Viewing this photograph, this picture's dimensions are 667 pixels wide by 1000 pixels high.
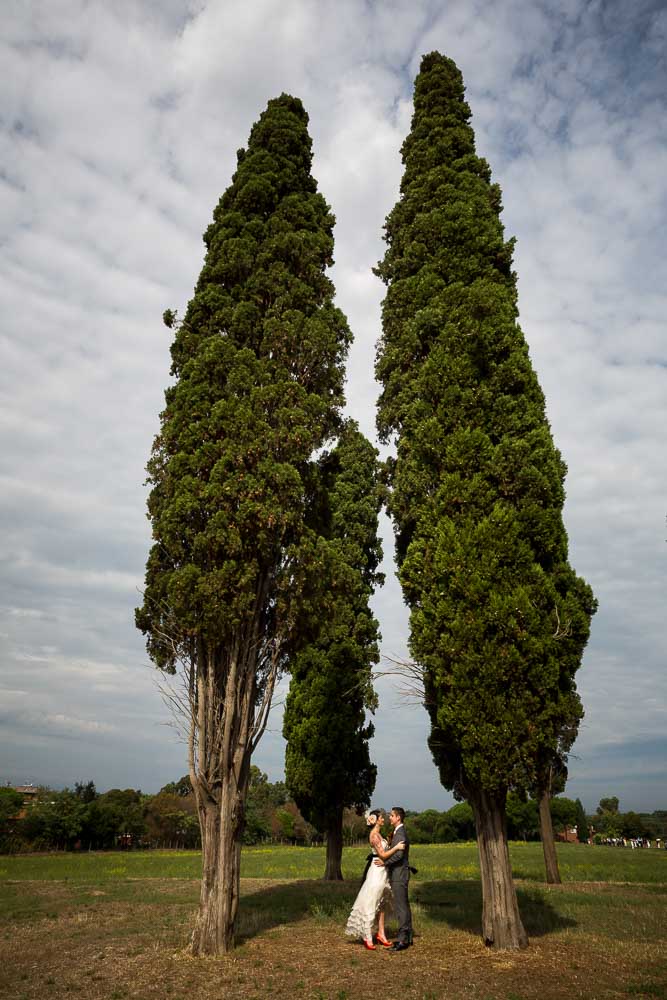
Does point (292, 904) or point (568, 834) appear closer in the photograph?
point (292, 904)

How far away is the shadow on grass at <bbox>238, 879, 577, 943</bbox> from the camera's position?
999 cm

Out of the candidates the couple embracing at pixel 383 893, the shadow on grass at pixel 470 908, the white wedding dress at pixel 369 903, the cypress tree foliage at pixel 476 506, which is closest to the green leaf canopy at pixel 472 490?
the cypress tree foliage at pixel 476 506

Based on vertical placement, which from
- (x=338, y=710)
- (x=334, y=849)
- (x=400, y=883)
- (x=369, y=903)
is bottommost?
(x=334, y=849)

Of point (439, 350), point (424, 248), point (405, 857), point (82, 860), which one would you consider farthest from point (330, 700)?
point (82, 860)

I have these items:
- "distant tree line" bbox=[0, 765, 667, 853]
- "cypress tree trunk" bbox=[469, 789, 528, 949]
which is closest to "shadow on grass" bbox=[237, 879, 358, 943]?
"cypress tree trunk" bbox=[469, 789, 528, 949]

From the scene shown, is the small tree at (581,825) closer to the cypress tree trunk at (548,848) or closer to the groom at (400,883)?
the cypress tree trunk at (548,848)

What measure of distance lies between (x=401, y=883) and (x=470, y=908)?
425cm

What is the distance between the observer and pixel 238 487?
9.45 m

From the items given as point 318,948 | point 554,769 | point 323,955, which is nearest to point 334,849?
point 554,769

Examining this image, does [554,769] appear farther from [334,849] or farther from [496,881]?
[334,849]

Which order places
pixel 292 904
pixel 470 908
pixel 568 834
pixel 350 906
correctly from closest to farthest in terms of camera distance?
Answer: 1. pixel 470 908
2. pixel 350 906
3. pixel 292 904
4. pixel 568 834

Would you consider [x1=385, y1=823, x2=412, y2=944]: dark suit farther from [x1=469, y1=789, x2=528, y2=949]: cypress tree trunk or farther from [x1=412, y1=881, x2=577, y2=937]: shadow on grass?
[x1=412, y1=881, x2=577, y2=937]: shadow on grass

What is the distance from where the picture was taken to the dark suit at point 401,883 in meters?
8.45

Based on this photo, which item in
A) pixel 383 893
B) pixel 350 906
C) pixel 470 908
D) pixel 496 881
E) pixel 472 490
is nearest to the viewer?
pixel 496 881
